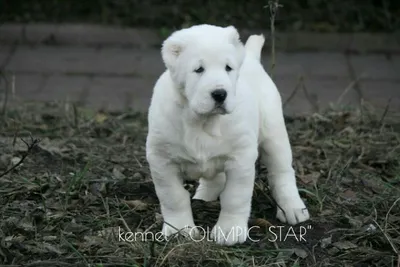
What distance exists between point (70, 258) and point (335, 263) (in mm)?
1279

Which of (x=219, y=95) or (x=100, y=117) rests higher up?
(x=219, y=95)

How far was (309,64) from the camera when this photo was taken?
345 inches

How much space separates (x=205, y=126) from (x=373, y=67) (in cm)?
502

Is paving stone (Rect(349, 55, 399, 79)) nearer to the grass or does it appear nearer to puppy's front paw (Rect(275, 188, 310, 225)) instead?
the grass

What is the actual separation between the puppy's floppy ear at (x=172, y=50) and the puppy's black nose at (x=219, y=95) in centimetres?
30

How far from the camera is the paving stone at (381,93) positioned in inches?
292

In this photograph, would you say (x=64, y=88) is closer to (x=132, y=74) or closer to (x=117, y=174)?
(x=132, y=74)

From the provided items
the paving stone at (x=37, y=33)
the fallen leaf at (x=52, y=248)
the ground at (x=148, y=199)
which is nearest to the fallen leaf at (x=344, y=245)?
the ground at (x=148, y=199)

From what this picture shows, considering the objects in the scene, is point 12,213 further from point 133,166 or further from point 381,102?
point 381,102

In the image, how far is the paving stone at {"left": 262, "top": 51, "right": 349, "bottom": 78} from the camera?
333 inches

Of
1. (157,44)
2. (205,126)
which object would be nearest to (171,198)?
(205,126)

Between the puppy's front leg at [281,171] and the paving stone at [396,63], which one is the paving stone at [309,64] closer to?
the paving stone at [396,63]

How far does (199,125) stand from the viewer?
13.0ft

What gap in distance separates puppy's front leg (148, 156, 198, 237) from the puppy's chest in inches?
3.6
